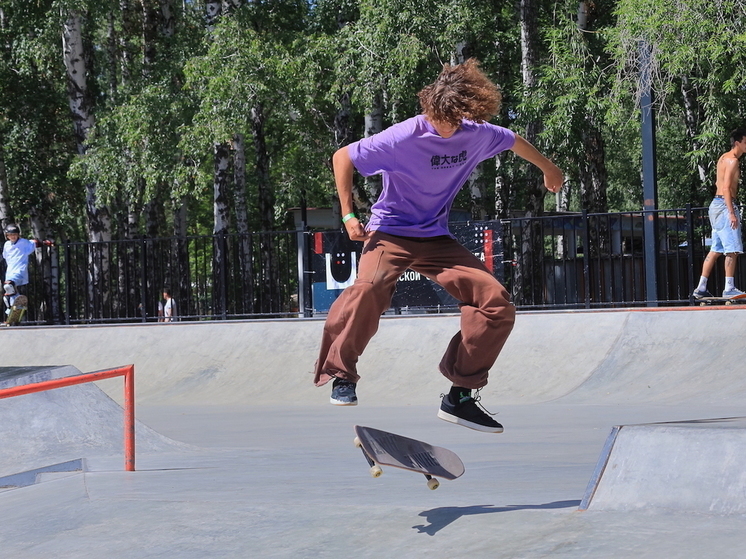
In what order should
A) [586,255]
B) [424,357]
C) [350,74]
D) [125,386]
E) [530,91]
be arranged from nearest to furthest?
[125,386]
[424,357]
[586,255]
[350,74]
[530,91]

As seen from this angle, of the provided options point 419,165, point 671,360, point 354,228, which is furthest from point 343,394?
point 671,360

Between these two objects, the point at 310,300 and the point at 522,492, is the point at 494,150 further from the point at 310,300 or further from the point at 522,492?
the point at 310,300

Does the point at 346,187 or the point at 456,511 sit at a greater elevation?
the point at 346,187

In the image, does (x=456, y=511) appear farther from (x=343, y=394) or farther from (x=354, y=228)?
(x=354, y=228)

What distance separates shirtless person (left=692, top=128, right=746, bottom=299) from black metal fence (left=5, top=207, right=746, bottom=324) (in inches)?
56.9

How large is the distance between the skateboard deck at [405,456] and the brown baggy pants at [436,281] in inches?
17.6

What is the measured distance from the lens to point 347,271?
13578 millimetres

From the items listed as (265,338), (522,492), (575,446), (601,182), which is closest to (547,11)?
(601,182)

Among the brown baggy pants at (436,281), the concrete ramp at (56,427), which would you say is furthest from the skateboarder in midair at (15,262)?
the brown baggy pants at (436,281)

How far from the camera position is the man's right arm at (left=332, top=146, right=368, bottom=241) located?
427cm

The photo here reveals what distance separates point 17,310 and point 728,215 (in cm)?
1104

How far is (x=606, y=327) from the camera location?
35.1ft

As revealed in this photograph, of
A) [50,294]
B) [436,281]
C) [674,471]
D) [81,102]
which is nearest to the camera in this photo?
[674,471]

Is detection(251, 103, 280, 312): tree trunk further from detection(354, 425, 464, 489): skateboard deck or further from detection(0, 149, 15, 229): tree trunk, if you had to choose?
detection(354, 425, 464, 489): skateboard deck
